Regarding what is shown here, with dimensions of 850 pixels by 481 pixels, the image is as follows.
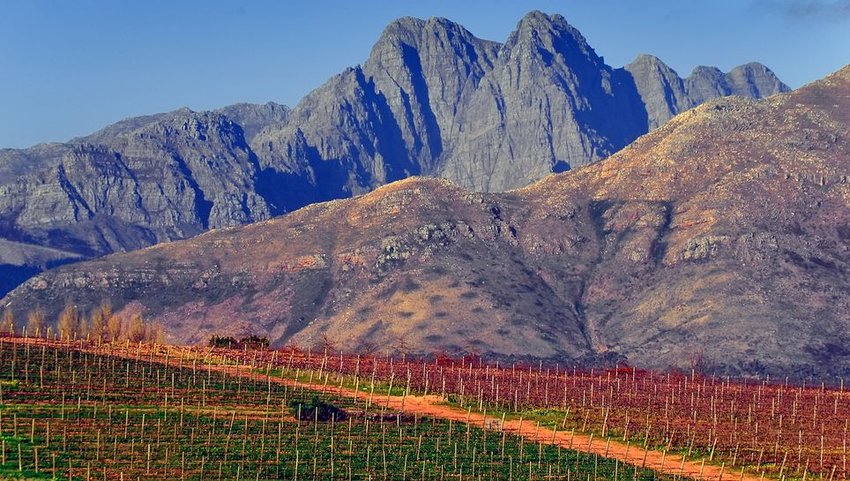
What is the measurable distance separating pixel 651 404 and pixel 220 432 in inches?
1524

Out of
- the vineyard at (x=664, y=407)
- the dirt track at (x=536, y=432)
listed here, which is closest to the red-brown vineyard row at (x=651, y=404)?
the vineyard at (x=664, y=407)

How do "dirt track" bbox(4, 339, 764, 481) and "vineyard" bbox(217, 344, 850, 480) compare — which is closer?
"dirt track" bbox(4, 339, 764, 481)

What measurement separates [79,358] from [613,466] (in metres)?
42.3

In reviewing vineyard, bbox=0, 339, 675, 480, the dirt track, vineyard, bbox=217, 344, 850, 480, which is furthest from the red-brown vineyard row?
vineyard, bbox=0, 339, 675, 480

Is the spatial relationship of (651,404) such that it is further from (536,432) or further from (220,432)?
(220,432)

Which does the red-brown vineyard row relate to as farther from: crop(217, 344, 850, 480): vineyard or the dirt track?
the dirt track

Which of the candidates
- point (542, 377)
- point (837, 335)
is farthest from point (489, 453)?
point (837, 335)

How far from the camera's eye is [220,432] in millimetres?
76938

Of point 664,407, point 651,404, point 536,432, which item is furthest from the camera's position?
point 651,404

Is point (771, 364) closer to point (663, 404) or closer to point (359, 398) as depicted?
point (663, 404)

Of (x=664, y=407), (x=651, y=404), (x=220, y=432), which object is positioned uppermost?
(x=651, y=404)

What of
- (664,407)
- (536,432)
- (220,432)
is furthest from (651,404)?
(220,432)

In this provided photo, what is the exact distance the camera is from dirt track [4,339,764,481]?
75.6 m

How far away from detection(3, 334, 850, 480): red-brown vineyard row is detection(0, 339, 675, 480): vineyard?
5838 millimetres
